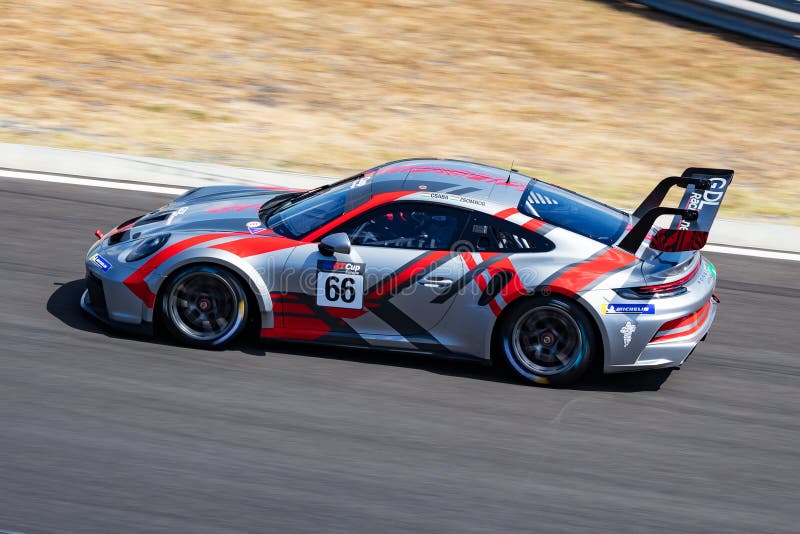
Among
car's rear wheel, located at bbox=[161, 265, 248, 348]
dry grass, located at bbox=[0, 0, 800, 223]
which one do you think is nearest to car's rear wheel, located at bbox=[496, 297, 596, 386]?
car's rear wheel, located at bbox=[161, 265, 248, 348]

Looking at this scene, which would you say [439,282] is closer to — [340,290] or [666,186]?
[340,290]

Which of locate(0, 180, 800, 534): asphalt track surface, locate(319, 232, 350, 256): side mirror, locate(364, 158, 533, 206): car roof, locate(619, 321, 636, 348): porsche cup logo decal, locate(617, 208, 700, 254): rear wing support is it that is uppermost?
locate(364, 158, 533, 206): car roof

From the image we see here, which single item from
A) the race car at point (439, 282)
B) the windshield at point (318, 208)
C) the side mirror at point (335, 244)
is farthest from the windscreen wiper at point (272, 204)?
the side mirror at point (335, 244)

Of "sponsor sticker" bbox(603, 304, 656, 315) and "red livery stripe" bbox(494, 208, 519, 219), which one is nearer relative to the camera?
"sponsor sticker" bbox(603, 304, 656, 315)

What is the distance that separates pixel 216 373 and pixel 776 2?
1254 cm

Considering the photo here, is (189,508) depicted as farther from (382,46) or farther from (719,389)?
(382,46)

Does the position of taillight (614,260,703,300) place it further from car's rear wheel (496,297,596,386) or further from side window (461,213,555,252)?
side window (461,213,555,252)

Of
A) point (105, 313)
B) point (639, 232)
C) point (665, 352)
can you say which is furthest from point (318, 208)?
point (665, 352)

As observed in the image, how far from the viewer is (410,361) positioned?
7031 mm

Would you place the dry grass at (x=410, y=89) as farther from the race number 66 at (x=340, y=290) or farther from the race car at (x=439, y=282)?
the race number 66 at (x=340, y=290)

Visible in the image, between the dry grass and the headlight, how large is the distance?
14.7ft

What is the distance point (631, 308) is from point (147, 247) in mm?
3271

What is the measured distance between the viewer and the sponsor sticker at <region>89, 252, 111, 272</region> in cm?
690

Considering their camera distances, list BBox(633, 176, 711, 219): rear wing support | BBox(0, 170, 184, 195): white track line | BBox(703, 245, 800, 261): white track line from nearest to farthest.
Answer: BBox(633, 176, 711, 219): rear wing support, BBox(703, 245, 800, 261): white track line, BBox(0, 170, 184, 195): white track line
